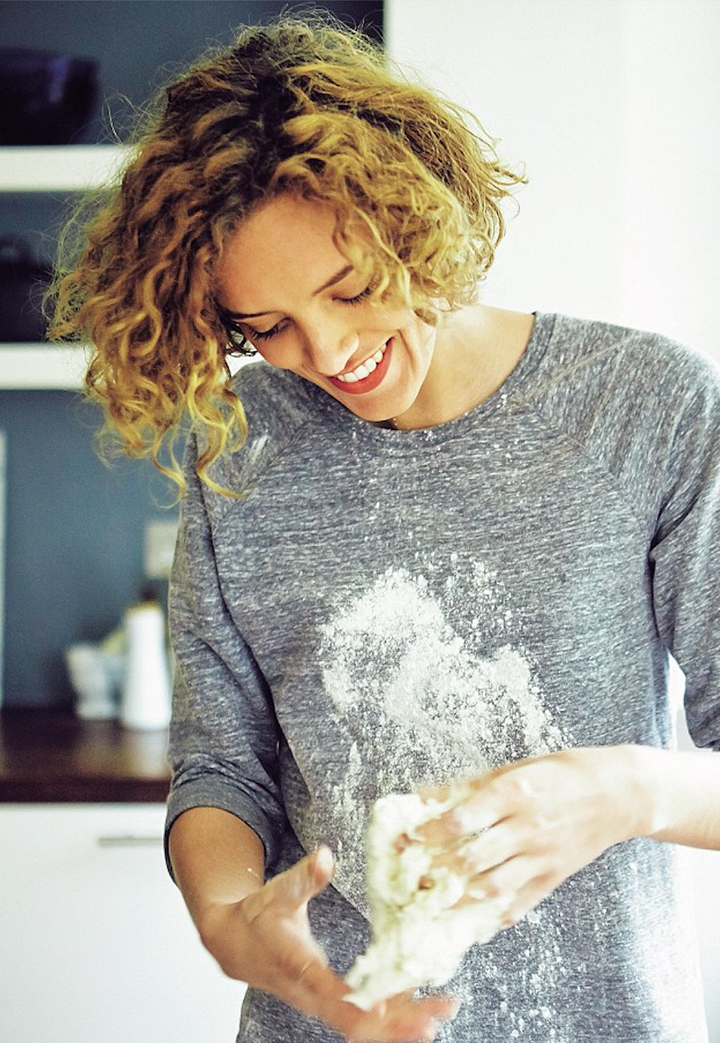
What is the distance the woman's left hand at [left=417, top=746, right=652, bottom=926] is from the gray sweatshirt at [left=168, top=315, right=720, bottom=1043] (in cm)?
20

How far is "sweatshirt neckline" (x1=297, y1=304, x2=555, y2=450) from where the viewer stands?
39.8 inches

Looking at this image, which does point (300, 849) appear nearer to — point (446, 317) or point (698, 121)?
point (446, 317)

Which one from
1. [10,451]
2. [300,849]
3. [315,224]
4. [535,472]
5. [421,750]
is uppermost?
[315,224]

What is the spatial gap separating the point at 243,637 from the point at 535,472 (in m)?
0.30

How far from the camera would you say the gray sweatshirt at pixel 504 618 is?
3.14 ft

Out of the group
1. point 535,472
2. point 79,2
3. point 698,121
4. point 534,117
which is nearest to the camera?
point 535,472

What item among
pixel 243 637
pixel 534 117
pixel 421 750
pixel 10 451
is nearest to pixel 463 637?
pixel 421 750

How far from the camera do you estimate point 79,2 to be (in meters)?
2.39

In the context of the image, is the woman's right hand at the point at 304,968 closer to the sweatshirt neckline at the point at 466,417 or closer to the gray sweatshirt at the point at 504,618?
the gray sweatshirt at the point at 504,618

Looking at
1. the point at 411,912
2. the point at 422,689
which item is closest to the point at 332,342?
the point at 422,689

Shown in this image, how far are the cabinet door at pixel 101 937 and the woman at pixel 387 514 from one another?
32.6 inches

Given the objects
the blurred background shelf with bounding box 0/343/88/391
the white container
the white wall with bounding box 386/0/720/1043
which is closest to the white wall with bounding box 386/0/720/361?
the white wall with bounding box 386/0/720/1043

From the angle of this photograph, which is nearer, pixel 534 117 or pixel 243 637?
pixel 243 637

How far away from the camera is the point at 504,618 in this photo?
978 millimetres
